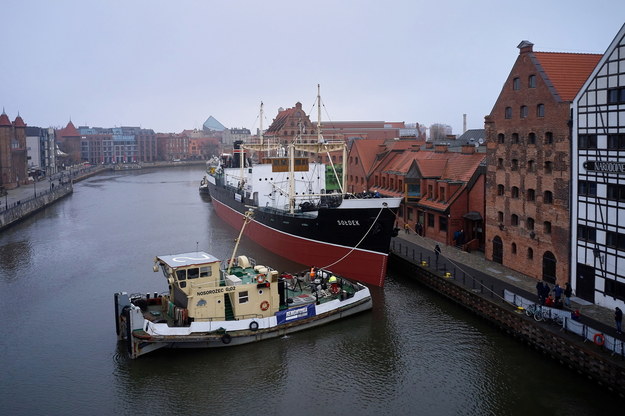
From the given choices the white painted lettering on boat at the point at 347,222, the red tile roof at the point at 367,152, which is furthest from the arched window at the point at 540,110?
the red tile roof at the point at 367,152

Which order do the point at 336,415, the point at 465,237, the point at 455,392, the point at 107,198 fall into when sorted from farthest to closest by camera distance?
the point at 107,198 < the point at 465,237 < the point at 455,392 < the point at 336,415

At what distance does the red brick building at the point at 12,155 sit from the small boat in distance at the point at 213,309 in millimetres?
62406

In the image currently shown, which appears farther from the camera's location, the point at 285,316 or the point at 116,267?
the point at 116,267

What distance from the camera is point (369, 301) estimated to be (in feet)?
87.4

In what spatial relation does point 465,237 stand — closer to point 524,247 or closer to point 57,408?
point 524,247

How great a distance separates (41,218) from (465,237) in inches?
1739

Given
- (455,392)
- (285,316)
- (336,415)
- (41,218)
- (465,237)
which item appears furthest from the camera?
(41,218)

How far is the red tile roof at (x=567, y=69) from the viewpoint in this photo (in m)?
26.8

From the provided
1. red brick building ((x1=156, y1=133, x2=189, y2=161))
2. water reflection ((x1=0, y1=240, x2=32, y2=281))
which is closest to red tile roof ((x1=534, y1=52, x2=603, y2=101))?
water reflection ((x1=0, y1=240, x2=32, y2=281))

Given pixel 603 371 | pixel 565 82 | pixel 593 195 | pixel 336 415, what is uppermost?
pixel 565 82

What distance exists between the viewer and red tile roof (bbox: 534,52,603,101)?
26.8m

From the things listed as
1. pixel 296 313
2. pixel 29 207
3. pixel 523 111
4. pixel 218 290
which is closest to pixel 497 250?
pixel 523 111

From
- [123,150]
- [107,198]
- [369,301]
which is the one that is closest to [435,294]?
[369,301]

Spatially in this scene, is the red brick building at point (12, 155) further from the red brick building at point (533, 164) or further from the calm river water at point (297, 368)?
the red brick building at point (533, 164)
